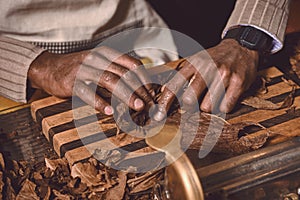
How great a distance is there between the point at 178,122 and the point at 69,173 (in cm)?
27

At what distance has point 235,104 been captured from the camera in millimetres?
1439

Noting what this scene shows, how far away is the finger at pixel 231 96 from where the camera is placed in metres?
1.41

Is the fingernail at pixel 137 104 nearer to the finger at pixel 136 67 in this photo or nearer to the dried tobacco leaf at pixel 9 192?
the finger at pixel 136 67

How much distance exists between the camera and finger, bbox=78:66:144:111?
Result: 137 cm

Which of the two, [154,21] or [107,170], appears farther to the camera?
[154,21]

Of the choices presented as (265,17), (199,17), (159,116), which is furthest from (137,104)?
(199,17)

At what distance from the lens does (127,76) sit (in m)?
1.39

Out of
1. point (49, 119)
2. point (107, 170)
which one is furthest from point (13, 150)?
point (107, 170)

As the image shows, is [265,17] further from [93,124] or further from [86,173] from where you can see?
[86,173]

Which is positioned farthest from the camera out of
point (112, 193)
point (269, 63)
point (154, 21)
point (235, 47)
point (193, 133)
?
point (154, 21)

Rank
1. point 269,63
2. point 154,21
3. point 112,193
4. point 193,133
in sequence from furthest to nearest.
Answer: point 154,21
point 269,63
point 193,133
point 112,193

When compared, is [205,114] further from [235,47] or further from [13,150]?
[13,150]

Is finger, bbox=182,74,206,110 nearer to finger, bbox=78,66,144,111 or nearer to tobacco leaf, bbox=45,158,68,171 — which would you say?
finger, bbox=78,66,144,111

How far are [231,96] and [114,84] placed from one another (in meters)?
0.27
